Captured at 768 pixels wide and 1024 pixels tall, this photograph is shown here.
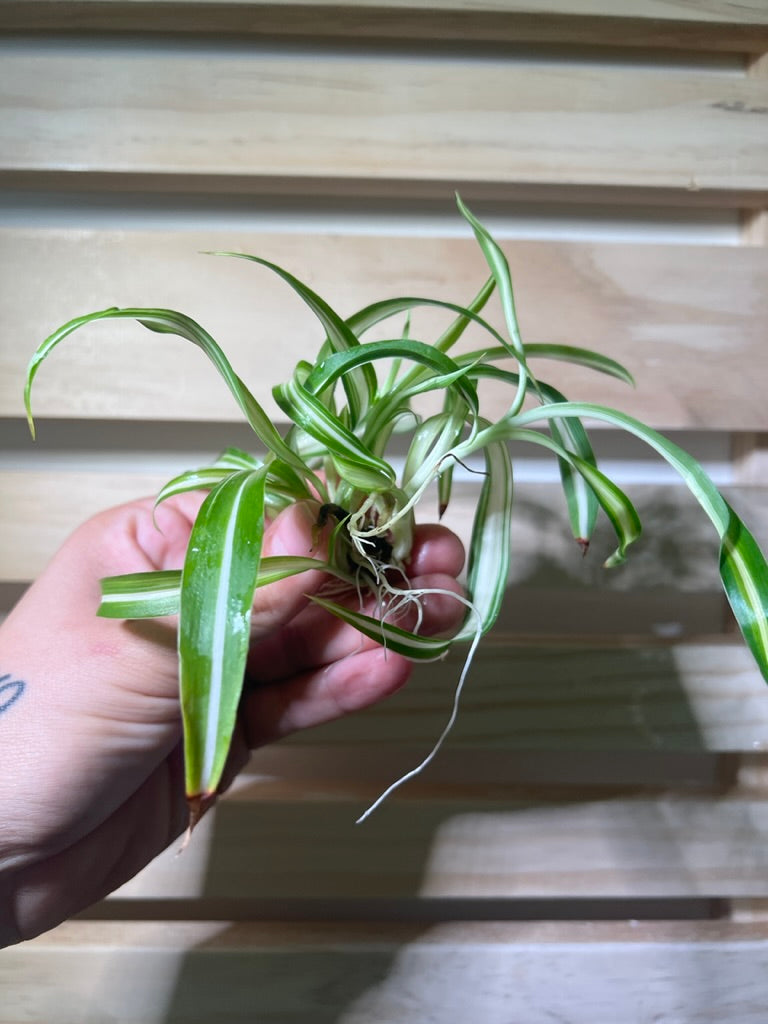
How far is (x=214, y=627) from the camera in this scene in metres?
0.35

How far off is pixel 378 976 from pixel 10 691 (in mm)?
523

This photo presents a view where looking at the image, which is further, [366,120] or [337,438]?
[366,120]

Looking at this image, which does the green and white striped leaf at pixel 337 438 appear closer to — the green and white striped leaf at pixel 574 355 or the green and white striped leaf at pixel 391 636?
the green and white striped leaf at pixel 391 636

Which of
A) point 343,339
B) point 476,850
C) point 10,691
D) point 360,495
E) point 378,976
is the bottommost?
point 378,976

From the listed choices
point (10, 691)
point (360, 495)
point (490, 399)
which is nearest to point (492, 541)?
point (360, 495)

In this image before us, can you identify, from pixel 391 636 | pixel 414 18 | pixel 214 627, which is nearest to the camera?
pixel 214 627

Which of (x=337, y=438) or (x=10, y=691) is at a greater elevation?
(x=337, y=438)

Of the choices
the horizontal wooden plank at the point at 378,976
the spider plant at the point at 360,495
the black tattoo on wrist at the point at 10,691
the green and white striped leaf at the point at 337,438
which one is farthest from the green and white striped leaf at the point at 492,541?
the horizontal wooden plank at the point at 378,976

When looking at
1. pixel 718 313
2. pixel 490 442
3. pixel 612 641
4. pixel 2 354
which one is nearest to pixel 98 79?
pixel 2 354

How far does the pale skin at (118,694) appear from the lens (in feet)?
1.58

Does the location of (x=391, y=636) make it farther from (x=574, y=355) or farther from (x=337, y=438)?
(x=574, y=355)

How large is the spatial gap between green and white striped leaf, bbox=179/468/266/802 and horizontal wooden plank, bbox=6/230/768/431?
0.38m

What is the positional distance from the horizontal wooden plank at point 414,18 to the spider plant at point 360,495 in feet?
1.14

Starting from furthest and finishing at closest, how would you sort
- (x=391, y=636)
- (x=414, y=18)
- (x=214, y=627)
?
(x=414, y=18), (x=391, y=636), (x=214, y=627)
